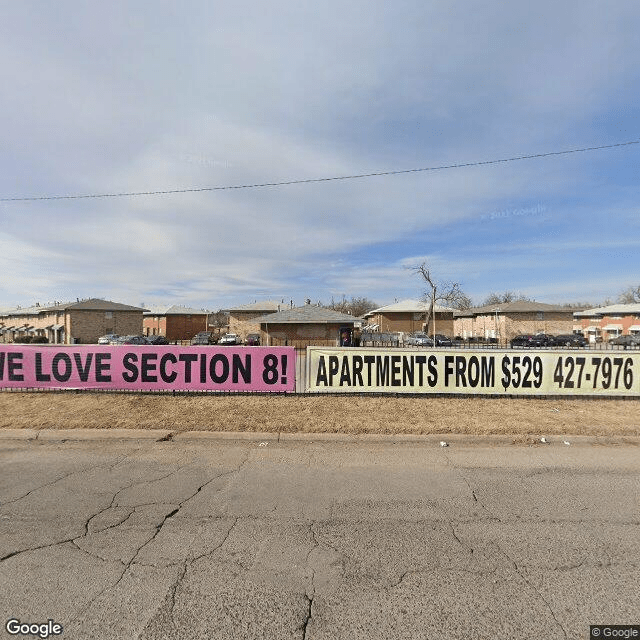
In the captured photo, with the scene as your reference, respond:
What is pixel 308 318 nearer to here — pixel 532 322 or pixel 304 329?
pixel 304 329

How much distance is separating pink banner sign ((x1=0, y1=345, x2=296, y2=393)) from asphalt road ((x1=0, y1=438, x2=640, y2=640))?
421 centimetres

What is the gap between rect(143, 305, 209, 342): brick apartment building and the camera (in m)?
65.6

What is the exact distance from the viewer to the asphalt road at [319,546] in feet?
8.35

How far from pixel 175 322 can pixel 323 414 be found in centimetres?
6411

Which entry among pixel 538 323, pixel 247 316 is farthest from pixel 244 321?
pixel 538 323

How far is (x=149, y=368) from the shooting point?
32.8 feet

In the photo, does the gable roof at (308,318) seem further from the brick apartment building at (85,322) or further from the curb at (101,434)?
the brick apartment building at (85,322)

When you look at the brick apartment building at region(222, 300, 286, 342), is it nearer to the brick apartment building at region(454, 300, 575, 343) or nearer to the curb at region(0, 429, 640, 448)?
the brick apartment building at region(454, 300, 575, 343)

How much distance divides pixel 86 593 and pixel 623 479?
611cm

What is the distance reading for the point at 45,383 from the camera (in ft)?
32.8

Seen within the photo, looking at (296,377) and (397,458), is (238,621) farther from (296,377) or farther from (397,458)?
(296,377)

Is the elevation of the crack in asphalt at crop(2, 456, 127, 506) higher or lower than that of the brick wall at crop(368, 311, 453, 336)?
lower

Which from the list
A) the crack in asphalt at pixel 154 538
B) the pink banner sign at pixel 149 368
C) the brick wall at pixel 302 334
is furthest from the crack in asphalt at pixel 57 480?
the brick wall at pixel 302 334

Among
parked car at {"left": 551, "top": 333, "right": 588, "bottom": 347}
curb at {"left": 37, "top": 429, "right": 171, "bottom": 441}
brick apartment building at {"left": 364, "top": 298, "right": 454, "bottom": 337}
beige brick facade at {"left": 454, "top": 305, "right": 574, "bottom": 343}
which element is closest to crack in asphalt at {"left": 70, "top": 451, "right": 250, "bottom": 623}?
curb at {"left": 37, "top": 429, "right": 171, "bottom": 441}
